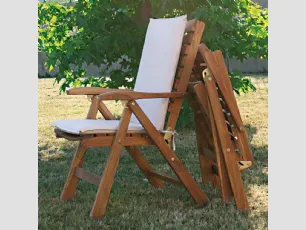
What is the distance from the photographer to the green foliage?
5.02 meters

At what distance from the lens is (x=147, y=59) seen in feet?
10.7

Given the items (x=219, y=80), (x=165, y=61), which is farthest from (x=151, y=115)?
(x=219, y=80)

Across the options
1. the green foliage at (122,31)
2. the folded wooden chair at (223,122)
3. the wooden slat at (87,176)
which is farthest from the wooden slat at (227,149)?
the green foliage at (122,31)

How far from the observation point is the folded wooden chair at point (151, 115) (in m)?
2.74

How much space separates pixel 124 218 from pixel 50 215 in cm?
42

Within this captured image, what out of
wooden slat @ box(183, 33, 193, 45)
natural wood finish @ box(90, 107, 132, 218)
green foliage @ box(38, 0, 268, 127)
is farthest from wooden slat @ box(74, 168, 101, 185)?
green foliage @ box(38, 0, 268, 127)

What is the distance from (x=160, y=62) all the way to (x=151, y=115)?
343 millimetres

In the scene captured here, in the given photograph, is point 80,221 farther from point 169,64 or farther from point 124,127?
point 169,64

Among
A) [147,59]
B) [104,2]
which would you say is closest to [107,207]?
[147,59]

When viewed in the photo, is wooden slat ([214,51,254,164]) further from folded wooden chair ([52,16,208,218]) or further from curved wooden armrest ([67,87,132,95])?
curved wooden armrest ([67,87,132,95])

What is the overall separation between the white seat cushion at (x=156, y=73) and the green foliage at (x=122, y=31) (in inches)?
61.0

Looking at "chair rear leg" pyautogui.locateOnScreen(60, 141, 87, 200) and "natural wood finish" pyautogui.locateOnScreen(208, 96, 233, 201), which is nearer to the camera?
"natural wood finish" pyautogui.locateOnScreen(208, 96, 233, 201)

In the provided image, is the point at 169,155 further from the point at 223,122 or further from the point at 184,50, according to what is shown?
the point at 184,50

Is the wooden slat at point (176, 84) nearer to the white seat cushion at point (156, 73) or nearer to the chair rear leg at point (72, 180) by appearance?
the white seat cushion at point (156, 73)
